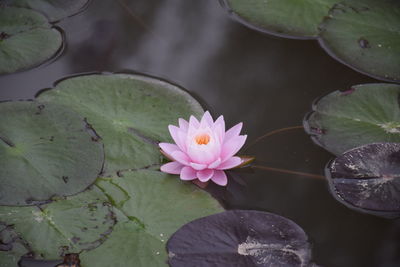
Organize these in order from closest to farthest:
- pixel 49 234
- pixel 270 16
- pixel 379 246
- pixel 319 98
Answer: pixel 49 234, pixel 379 246, pixel 319 98, pixel 270 16

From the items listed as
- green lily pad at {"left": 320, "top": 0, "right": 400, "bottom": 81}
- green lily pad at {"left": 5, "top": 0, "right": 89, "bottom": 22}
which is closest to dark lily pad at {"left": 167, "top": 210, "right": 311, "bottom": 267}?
green lily pad at {"left": 320, "top": 0, "right": 400, "bottom": 81}

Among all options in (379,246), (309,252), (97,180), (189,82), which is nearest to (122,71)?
(189,82)

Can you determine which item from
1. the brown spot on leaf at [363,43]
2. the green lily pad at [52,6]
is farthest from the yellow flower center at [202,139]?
the green lily pad at [52,6]

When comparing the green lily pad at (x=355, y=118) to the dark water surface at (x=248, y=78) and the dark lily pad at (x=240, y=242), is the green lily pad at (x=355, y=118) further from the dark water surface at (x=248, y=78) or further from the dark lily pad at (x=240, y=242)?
the dark lily pad at (x=240, y=242)

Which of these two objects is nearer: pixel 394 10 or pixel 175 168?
pixel 175 168

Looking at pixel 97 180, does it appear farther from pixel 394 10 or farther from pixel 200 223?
pixel 394 10

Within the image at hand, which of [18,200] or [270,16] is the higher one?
[270,16]
